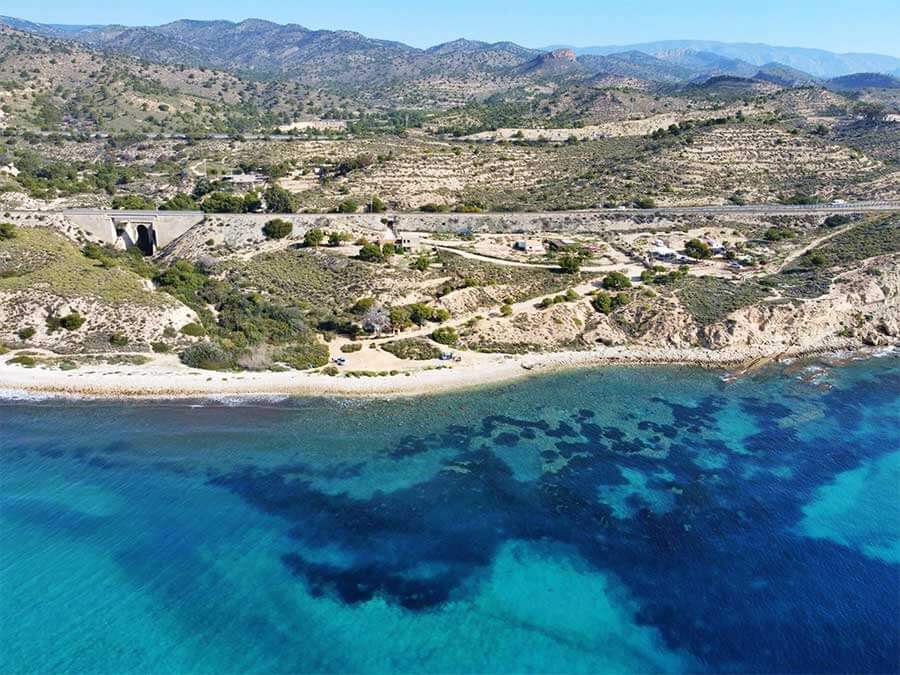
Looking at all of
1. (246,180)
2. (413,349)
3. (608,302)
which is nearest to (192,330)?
(413,349)

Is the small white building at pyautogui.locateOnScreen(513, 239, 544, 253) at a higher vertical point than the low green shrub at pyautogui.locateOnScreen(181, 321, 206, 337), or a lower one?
higher

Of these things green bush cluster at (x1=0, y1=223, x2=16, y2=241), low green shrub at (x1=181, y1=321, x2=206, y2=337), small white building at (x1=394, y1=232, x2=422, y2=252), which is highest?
green bush cluster at (x1=0, y1=223, x2=16, y2=241)

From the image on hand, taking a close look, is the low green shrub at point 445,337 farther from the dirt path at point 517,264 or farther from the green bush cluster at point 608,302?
the dirt path at point 517,264

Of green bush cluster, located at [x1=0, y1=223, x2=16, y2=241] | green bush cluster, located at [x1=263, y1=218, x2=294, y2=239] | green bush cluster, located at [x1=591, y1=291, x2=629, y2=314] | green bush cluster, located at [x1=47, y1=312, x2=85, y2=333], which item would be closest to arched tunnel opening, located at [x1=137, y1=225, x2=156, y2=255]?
green bush cluster, located at [x1=0, y1=223, x2=16, y2=241]

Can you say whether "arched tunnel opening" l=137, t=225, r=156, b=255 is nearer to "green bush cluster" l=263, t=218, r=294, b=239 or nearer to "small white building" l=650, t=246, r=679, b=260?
"green bush cluster" l=263, t=218, r=294, b=239

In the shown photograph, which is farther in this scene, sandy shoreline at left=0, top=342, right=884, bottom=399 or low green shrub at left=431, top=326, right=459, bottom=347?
low green shrub at left=431, top=326, right=459, bottom=347

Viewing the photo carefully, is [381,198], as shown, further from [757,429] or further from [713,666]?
[713,666]

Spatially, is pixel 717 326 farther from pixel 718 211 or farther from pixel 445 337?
pixel 718 211
